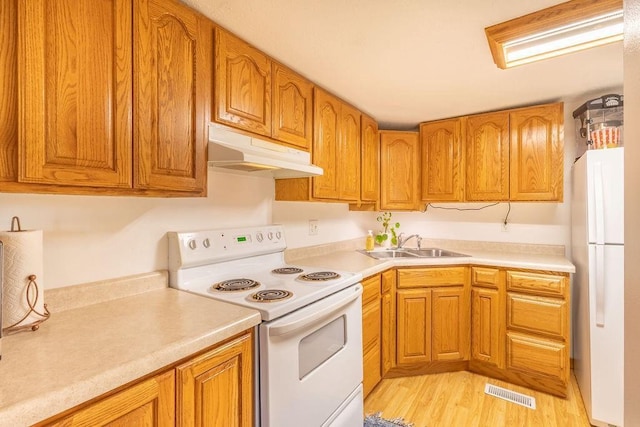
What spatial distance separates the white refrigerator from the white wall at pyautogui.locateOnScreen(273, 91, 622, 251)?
2.48 feet

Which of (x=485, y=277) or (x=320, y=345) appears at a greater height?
(x=485, y=277)

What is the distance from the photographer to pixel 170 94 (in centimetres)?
119

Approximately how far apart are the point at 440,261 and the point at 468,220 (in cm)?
79

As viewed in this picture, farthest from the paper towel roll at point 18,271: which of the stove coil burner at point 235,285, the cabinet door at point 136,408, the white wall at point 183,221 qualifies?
the stove coil burner at point 235,285

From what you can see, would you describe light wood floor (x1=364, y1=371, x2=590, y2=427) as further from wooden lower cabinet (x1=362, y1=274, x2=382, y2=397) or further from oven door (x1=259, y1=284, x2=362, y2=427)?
oven door (x1=259, y1=284, x2=362, y2=427)

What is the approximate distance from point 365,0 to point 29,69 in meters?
1.16

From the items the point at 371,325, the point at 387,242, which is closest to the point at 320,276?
the point at 371,325

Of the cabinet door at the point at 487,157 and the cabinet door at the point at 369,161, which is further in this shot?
Answer: the cabinet door at the point at 369,161

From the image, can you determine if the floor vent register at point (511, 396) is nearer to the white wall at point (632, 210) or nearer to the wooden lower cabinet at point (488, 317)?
the wooden lower cabinet at point (488, 317)

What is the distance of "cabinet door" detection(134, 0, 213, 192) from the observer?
1.10 metres

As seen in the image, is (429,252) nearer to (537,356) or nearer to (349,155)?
(537,356)

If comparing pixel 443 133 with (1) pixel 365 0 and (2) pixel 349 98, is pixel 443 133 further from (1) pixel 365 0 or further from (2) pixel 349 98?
(1) pixel 365 0

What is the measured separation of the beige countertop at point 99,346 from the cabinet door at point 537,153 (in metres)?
2.36

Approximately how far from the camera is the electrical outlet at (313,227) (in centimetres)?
245
